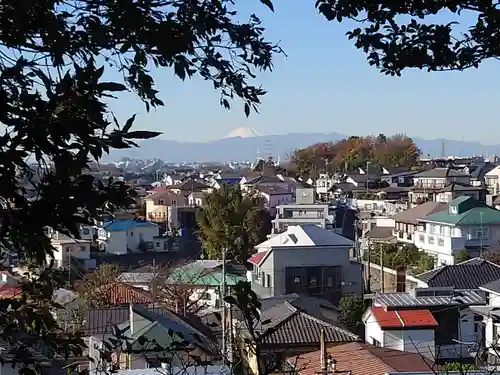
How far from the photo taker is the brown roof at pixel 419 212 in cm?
1706

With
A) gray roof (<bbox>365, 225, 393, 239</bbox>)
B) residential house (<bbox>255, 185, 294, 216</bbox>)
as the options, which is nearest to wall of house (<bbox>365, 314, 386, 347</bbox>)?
gray roof (<bbox>365, 225, 393, 239</bbox>)

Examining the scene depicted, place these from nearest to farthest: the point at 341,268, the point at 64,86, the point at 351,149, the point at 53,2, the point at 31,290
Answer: the point at 64,86
the point at 53,2
the point at 31,290
the point at 341,268
the point at 351,149

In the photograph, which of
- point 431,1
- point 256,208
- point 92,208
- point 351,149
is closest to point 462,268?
point 256,208

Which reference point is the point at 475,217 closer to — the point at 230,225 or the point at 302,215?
the point at 302,215

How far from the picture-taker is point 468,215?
1532 centimetres

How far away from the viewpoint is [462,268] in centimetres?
1145

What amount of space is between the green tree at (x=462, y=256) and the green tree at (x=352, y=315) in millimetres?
4826

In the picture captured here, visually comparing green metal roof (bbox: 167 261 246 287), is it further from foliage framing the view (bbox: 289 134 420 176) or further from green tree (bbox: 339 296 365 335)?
foliage framing the view (bbox: 289 134 420 176)

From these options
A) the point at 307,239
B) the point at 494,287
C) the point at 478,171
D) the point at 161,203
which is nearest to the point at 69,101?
the point at 494,287

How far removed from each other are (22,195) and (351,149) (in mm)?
35151

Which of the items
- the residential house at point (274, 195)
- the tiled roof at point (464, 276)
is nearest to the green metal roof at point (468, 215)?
the tiled roof at point (464, 276)

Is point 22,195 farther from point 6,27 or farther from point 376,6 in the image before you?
point 376,6

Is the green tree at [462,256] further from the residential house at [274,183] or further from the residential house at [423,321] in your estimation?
the residential house at [274,183]

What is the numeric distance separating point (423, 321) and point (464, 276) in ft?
10.3
